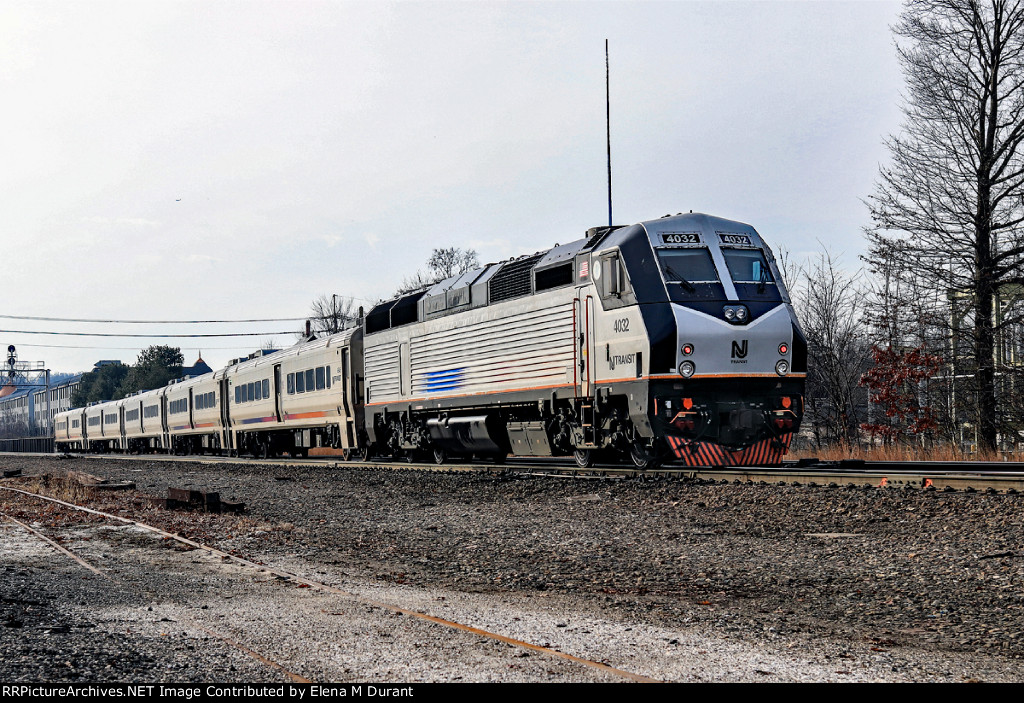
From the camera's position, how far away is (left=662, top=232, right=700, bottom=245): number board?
15.0 metres

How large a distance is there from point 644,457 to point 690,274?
292 cm

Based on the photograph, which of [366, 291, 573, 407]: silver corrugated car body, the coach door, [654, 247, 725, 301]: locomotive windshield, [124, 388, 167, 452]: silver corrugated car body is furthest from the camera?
[124, 388, 167, 452]: silver corrugated car body

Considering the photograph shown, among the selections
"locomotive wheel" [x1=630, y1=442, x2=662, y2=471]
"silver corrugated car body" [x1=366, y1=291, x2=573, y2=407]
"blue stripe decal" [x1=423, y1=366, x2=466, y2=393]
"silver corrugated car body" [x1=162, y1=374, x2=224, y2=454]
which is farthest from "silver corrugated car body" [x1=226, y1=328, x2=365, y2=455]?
"locomotive wheel" [x1=630, y1=442, x2=662, y2=471]

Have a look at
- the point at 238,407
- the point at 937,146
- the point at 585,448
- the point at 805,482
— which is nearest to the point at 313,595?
the point at 805,482

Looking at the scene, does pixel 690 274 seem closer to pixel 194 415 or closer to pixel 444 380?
pixel 444 380

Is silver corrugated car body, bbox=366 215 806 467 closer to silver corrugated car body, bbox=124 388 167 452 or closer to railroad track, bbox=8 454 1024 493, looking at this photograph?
railroad track, bbox=8 454 1024 493

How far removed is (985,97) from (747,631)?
21.6 m

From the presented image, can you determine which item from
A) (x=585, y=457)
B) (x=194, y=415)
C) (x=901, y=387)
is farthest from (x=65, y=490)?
(x=194, y=415)

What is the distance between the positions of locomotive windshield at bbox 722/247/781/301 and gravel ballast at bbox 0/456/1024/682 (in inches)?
135

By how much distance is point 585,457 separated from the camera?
16703 mm

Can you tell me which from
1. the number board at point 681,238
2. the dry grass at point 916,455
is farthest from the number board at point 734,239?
the dry grass at point 916,455

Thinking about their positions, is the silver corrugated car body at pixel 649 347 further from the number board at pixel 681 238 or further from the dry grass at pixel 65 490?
the dry grass at pixel 65 490

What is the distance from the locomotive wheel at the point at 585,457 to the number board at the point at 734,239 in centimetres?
418

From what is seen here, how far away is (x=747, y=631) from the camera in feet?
19.5
